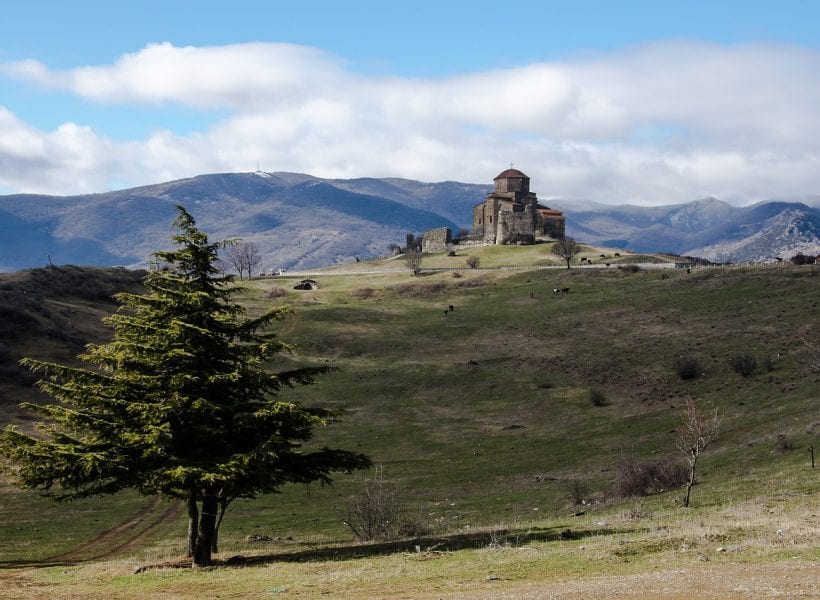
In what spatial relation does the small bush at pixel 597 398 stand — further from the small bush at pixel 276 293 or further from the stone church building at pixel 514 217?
the stone church building at pixel 514 217

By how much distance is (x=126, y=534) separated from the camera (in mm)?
44625

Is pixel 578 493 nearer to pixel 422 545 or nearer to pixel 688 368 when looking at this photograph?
pixel 422 545

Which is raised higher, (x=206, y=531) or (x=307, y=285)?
(x=307, y=285)

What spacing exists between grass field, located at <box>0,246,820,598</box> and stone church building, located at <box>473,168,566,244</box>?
44241 millimetres

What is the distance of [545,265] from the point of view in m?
148

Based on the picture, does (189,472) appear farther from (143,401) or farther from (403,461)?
(403,461)

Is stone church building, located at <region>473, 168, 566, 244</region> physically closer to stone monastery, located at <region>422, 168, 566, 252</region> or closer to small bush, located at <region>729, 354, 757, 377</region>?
stone monastery, located at <region>422, 168, 566, 252</region>

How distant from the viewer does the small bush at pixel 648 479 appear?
42781 millimetres

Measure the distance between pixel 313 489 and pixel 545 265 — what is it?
97930 mm

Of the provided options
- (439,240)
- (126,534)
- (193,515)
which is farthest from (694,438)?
(439,240)

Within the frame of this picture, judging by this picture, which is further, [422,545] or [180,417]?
[422,545]

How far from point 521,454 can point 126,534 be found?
86.3 feet

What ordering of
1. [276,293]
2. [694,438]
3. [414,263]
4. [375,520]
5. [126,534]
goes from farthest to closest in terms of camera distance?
[414,263] < [276,293] < [126,534] < [694,438] < [375,520]

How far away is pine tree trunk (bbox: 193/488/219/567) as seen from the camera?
1187 inches
